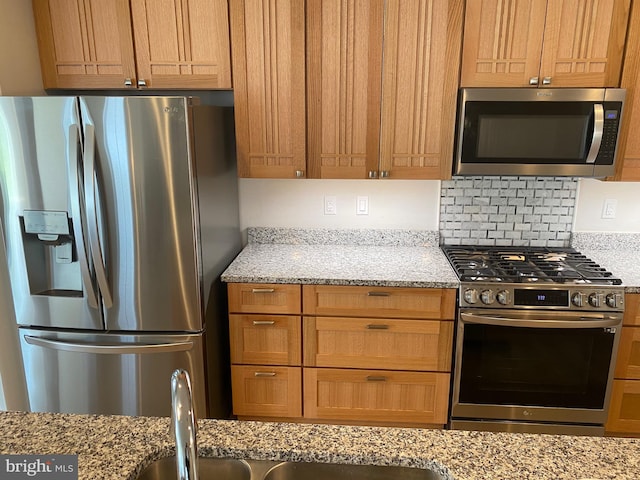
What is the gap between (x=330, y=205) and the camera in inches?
108

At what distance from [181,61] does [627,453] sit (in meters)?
2.24

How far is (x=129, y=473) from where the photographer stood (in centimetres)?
94

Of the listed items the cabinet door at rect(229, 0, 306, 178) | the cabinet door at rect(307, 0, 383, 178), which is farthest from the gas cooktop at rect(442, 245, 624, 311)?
the cabinet door at rect(229, 0, 306, 178)

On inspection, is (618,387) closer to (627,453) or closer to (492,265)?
(492,265)

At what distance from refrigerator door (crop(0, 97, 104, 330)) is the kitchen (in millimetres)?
973

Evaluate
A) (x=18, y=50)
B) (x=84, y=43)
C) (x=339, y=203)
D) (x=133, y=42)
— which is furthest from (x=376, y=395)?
(x=18, y=50)

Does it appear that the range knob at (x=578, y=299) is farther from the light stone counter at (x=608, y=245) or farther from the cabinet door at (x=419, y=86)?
the cabinet door at (x=419, y=86)

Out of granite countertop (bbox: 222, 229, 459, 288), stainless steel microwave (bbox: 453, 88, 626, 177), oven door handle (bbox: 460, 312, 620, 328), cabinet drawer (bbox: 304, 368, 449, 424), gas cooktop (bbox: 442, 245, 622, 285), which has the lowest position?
cabinet drawer (bbox: 304, 368, 449, 424)

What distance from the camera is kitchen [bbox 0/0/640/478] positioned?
2.64 meters

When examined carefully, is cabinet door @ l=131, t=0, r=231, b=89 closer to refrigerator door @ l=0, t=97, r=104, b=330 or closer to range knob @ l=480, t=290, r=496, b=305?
refrigerator door @ l=0, t=97, r=104, b=330

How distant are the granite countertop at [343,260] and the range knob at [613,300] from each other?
0.65m

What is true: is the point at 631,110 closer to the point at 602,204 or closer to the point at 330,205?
the point at 602,204

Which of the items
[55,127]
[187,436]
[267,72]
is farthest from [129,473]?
[267,72]

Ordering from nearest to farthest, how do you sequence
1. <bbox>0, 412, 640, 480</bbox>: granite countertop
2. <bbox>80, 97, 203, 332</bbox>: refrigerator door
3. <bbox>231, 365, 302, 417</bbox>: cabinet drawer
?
1. <bbox>0, 412, 640, 480</bbox>: granite countertop
2. <bbox>80, 97, 203, 332</bbox>: refrigerator door
3. <bbox>231, 365, 302, 417</bbox>: cabinet drawer
